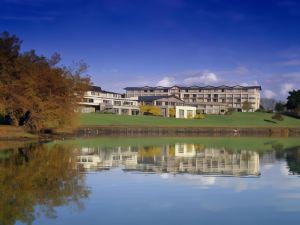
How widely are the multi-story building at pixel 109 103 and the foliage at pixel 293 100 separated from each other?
44.3 meters

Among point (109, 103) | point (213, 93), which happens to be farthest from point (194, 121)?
point (213, 93)

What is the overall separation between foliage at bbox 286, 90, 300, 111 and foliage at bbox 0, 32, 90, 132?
290 ft

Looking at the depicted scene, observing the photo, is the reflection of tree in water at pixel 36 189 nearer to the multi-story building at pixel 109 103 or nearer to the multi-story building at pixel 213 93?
the multi-story building at pixel 109 103

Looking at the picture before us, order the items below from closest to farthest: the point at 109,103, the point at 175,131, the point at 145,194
Answer: the point at 145,194, the point at 175,131, the point at 109,103

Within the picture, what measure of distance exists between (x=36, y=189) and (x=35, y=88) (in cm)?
3848

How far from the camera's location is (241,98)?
570 feet

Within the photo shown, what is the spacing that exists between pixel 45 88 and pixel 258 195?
4245 centimetres

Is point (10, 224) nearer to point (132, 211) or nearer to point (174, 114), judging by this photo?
point (132, 211)

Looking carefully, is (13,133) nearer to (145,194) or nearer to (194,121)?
(145,194)

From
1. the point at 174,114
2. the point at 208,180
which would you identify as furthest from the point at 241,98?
the point at 208,180

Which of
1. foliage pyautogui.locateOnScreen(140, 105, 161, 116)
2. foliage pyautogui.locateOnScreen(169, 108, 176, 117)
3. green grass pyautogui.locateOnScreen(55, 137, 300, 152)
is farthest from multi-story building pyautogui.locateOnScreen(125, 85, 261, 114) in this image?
green grass pyautogui.locateOnScreen(55, 137, 300, 152)

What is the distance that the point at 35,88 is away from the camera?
53125mm

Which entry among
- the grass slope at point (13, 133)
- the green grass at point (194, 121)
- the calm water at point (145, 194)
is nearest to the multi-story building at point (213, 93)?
the green grass at point (194, 121)

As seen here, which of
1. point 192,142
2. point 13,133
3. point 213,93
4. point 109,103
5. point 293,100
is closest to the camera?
point 13,133
